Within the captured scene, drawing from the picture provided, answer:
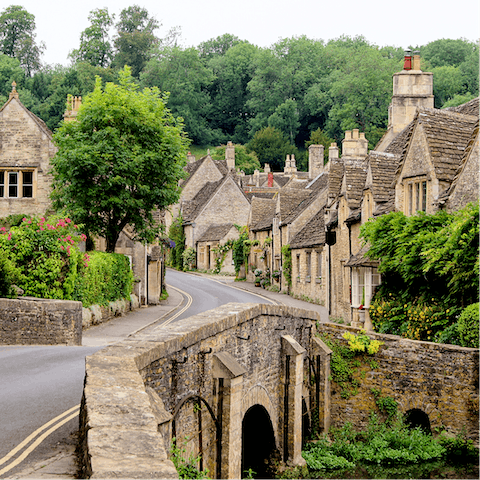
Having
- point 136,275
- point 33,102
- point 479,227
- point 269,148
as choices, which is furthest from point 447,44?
point 479,227

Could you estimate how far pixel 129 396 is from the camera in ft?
23.2

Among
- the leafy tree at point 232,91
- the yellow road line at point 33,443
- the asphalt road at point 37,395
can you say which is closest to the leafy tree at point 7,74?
the leafy tree at point 232,91

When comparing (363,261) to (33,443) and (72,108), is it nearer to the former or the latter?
(33,443)

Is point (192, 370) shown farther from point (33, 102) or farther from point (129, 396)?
point (33, 102)

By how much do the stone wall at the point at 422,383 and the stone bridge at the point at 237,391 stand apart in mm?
29

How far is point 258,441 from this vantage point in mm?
17125

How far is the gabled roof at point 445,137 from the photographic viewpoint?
19234 mm

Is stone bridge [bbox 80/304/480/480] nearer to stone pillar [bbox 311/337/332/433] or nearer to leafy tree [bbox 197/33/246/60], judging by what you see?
stone pillar [bbox 311/337/332/433]

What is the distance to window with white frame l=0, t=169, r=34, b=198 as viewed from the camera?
33.5 meters

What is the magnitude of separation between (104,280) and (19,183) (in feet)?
31.4

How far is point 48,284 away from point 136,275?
14304mm

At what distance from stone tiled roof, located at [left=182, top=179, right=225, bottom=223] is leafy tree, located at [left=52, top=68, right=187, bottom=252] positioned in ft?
104

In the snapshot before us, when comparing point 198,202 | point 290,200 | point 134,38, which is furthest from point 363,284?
point 134,38

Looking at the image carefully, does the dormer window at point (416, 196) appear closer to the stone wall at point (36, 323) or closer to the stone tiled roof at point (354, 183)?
the stone tiled roof at point (354, 183)
